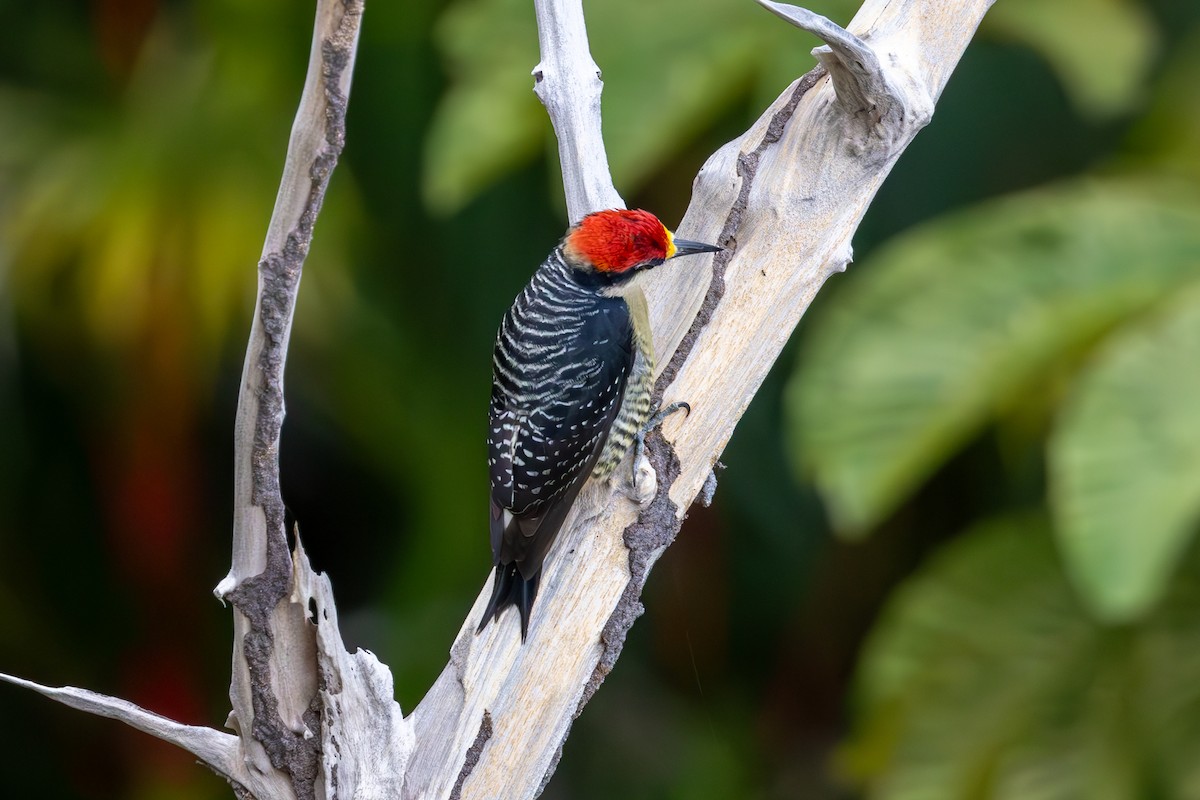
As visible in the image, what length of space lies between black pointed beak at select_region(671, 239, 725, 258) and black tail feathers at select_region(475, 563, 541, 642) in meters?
0.60

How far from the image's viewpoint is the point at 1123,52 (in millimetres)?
3125

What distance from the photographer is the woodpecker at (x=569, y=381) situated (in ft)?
6.32

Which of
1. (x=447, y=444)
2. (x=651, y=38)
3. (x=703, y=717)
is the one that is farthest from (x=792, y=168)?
(x=703, y=717)

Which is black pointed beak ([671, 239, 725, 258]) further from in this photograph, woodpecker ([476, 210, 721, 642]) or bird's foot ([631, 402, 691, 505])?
bird's foot ([631, 402, 691, 505])

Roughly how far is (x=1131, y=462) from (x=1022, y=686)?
81cm

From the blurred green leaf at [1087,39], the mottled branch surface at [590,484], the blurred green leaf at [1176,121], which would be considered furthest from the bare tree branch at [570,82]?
the blurred green leaf at [1176,121]

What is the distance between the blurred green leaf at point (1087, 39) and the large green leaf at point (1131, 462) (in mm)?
707

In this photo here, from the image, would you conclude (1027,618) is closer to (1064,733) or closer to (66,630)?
(1064,733)

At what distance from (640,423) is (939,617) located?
1.48m

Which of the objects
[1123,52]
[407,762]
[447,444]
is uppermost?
[1123,52]

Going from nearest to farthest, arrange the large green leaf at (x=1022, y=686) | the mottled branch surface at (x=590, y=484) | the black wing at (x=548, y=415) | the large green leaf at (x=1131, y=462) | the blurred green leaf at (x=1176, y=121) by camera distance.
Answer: the mottled branch surface at (x=590, y=484) → the black wing at (x=548, y=415) → the large green leaf at (x=1131, y=462) → the large green leaf at (x=1022, y=686) → the blurred green leaf at (x=1176, y=121)

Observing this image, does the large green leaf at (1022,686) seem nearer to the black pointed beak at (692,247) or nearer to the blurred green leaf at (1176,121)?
the blurred green leaf at (1176,121)

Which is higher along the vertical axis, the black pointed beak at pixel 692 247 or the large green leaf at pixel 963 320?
the large green leaf at pixel 963 320

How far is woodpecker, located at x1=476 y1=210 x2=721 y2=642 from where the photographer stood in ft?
6.32
